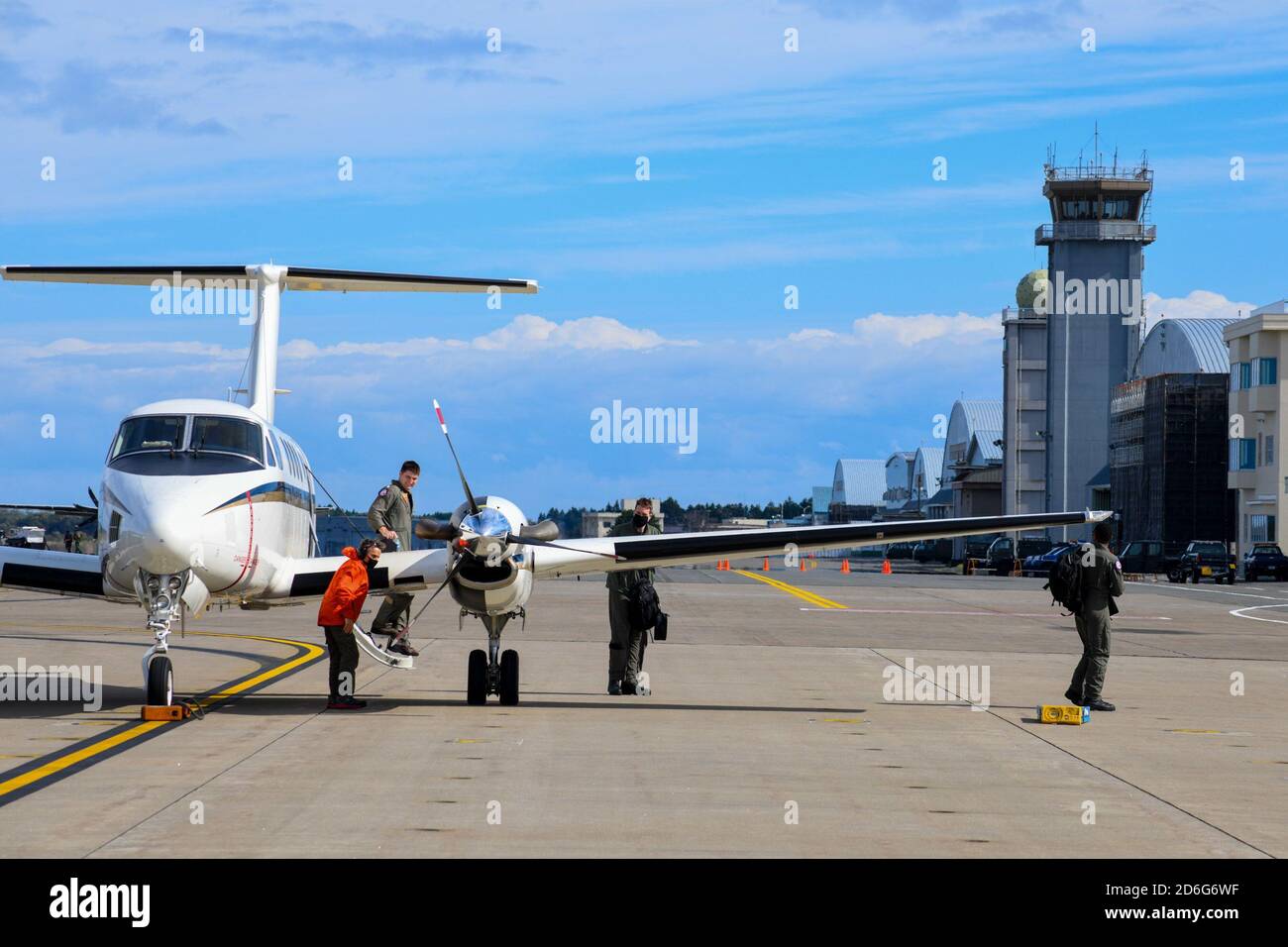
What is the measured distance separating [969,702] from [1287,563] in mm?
53219

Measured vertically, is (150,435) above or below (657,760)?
above

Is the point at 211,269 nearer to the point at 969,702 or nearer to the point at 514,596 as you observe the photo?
the point at 514,596

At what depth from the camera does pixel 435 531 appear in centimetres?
1497

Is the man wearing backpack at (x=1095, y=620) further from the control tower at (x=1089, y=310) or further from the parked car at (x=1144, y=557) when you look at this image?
the control tower at (x=1089, y=310)

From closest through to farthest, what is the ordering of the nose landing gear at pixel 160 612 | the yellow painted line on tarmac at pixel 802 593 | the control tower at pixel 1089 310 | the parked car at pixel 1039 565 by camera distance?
the nose landing gear at pixel 160 612 < the yellow painted line on tarmac at pixel 802 593 < the parked car at pixel 1039 565 < the control tower at pixel 1089 310

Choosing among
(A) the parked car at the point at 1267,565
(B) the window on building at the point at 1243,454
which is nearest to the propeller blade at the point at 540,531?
(A) the parked car at the point at 1267,565

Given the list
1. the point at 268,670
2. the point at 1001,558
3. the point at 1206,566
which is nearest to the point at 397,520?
the point at 268,670

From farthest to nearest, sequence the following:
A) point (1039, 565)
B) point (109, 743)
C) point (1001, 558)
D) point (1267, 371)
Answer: point (1001, 558) < point (1267, 371) < point (1039, 565) < point (109, 743)

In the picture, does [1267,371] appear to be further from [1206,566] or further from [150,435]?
[150,435]

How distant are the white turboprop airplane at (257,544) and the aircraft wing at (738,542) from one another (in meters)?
0.02

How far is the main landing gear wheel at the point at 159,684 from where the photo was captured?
14156mm

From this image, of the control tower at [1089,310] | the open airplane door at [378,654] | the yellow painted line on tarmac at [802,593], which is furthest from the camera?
the control tower at [1089,310]

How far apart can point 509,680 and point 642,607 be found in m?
1.91

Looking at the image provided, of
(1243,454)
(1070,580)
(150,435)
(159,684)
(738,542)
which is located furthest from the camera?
(1243,454)
